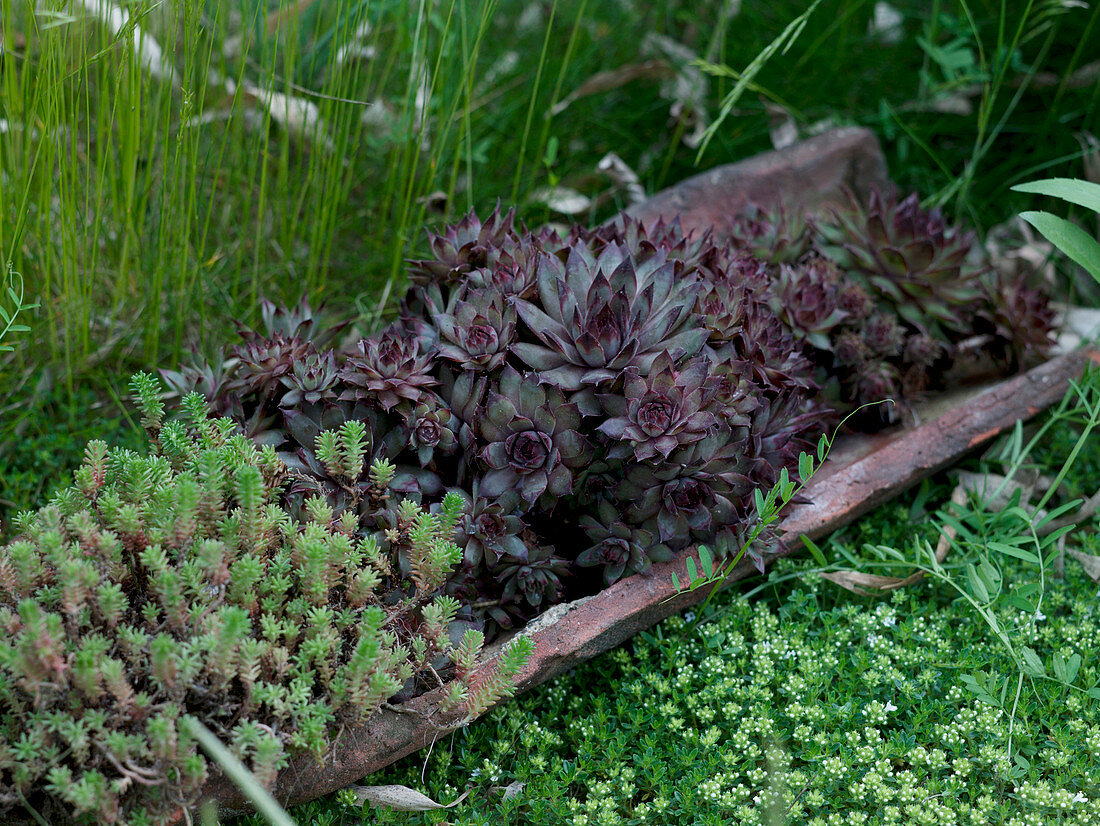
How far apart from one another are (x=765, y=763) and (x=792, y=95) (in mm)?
2761

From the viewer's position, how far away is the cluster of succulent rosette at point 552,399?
6.12 feet

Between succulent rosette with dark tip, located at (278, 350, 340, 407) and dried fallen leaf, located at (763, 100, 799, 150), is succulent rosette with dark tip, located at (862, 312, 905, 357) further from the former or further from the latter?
succulent rosette with dark tip, located at (278, 350, 340, 407)

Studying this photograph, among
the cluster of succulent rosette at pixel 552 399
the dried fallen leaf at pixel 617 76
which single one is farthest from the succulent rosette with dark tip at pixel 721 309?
the dried fallen leaf at pixel 617 76

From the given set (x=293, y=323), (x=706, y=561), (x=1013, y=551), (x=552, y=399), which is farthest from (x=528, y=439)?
(x=1013, y=551)

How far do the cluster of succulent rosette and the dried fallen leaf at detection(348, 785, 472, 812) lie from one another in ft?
1.23

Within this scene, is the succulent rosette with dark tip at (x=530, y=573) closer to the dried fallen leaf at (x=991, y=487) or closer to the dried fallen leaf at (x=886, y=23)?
the dried fallen leaf at (x=991, y=487)

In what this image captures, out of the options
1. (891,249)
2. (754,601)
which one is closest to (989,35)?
(891,249)

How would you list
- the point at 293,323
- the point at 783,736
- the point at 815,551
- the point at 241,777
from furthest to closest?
the point at 293,323 < the point at 815,551 < the point at 783,736 < the point at 241,777

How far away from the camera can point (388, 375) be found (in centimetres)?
190

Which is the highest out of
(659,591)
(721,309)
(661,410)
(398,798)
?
(721,309)

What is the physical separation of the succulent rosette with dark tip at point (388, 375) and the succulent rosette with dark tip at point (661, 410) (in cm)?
40

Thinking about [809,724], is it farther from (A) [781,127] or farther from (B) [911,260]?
(A) [781,127]

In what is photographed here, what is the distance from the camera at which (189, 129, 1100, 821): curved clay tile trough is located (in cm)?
168

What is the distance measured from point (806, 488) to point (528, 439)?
86 centimetres
